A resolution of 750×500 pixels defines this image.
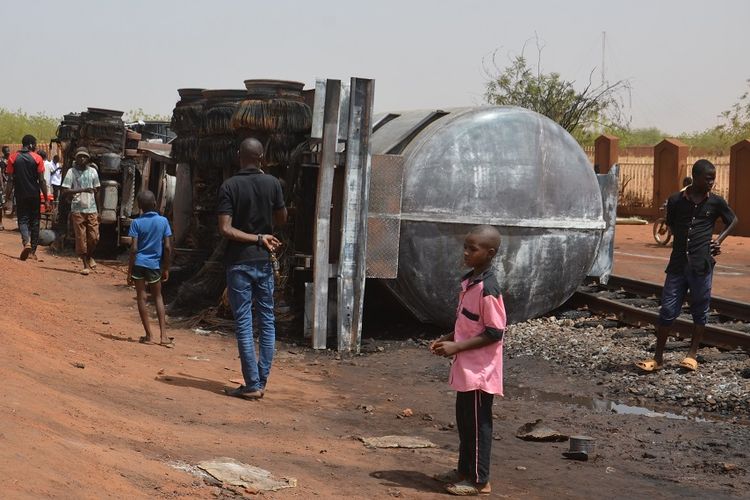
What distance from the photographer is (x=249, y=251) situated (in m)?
8.17

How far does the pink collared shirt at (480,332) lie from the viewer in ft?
19.2

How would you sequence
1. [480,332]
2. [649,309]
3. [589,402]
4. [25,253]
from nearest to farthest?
[480,332]
[589,402]
[649,309]
[25,253]

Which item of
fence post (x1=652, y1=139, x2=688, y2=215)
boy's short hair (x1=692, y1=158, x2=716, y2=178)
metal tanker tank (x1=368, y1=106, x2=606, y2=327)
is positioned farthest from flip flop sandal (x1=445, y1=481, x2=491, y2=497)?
fence post (x1=652, y1=139, x2=688, y2=215)

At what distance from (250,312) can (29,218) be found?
35.4 feet

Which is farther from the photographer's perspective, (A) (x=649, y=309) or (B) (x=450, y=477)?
(A) (x=649, y=309)

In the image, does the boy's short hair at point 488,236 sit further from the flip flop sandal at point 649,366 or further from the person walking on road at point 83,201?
the person walking on road at point 83,201

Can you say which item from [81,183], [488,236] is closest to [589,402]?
[488,236]

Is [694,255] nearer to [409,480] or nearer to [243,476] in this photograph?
[409,480]

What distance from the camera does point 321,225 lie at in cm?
1103

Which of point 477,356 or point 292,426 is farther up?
point 477,356

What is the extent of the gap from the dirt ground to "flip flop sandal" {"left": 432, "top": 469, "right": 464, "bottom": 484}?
0.20 feet

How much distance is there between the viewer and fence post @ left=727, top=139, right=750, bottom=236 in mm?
26281

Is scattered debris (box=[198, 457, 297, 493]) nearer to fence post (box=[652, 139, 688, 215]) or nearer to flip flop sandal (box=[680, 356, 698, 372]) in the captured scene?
flip flop sandal (box=[680, 356, 698, 372])

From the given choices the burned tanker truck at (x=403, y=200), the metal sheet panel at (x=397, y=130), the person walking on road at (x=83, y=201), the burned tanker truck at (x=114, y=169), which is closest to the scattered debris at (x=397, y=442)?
the burned tanker truck at (x=403, y=200)
